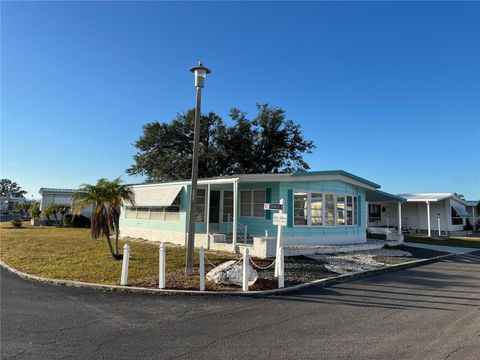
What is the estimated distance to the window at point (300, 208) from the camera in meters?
15.5

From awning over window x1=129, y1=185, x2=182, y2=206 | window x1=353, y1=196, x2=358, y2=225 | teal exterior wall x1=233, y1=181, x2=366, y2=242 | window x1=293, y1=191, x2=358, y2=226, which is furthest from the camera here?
window x1=353, y1=196, x2=358, y2=225

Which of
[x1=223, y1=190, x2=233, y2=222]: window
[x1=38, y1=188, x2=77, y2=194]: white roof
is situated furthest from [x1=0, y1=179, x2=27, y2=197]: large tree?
[x1=223, y1=190, x2=233, y2=222]: window

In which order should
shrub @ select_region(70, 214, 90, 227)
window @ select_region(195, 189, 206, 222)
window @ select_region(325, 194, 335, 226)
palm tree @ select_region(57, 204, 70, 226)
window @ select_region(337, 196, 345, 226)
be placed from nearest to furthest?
window @ select_region(325, 194, 335, 226), window @ select_region(337, 196, 345, 226), window @ select_region(195, 189, 206, 222), shrub @ select_region(70, 214, 90, 227), palm tree @ select_region(57, 204, 70, 226)

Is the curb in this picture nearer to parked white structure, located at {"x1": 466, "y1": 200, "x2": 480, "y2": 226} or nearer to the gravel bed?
the gravel bed

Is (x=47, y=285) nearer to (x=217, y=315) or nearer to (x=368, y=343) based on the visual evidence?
(x=217, y=315)

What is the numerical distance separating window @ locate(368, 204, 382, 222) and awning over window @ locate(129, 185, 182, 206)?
22.7 m

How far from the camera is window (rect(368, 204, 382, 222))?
1364 inches

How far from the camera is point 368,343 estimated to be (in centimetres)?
530

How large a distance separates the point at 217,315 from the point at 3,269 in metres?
8.20

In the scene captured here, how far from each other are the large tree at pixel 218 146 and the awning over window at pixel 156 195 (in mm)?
10841

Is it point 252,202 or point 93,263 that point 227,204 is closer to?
point 252,202

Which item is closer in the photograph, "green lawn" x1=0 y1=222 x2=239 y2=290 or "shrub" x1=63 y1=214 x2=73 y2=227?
"green lawn" x1=0 y1=222 x2=239 y2=290

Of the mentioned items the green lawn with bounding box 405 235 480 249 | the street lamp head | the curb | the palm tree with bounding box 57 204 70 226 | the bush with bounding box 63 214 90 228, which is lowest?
the curb

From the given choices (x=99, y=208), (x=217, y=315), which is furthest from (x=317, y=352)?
(x=99, y=208)
